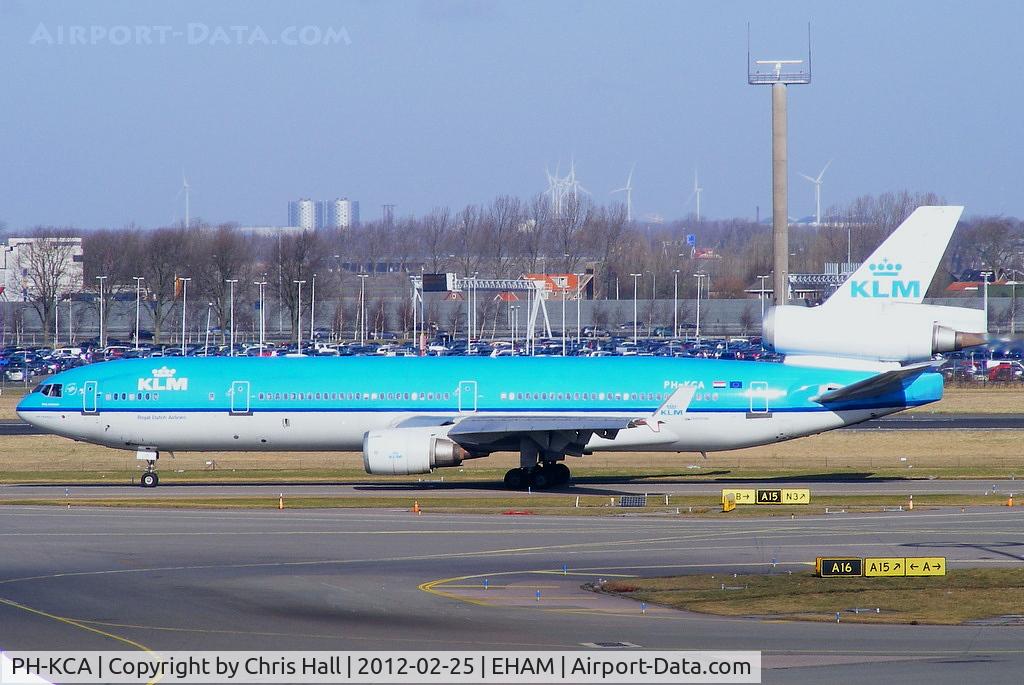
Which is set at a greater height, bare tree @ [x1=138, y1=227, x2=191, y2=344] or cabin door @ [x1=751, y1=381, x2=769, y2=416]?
bare tree @ [x1=138, y1=227, x2=191, y2=344]

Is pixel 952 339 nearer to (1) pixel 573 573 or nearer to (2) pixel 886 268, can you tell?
(2) pixel 886 268

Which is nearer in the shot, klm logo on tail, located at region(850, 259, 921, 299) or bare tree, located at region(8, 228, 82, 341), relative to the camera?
klm logo on tail, located at region(850, 259, 921, 299)

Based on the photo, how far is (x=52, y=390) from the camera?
48.8 metres

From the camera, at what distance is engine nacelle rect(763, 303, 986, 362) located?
44.8m

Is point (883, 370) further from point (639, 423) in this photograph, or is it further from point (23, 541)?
point (23, 541)

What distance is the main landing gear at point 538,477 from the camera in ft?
152

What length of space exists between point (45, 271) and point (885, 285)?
4937 inches

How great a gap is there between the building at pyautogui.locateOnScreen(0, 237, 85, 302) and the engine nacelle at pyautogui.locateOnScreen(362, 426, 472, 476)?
380 feet

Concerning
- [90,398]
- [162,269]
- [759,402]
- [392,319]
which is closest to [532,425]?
[759,402]

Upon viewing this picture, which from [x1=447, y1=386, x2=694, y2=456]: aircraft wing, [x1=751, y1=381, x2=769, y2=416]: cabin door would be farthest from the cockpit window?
[x1=751, y1=381, x2=769, y2=416]: cabin door

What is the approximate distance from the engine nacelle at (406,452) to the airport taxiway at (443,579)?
3.57 metres

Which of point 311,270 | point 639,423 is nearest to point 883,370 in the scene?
point 639,423

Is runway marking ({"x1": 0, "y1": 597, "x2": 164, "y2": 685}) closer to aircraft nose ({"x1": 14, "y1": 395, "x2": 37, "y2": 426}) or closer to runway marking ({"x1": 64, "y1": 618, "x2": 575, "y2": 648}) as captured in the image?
runway marking ({"x1": 64, "y1": 618, "x2": 575, "y2": 648})
